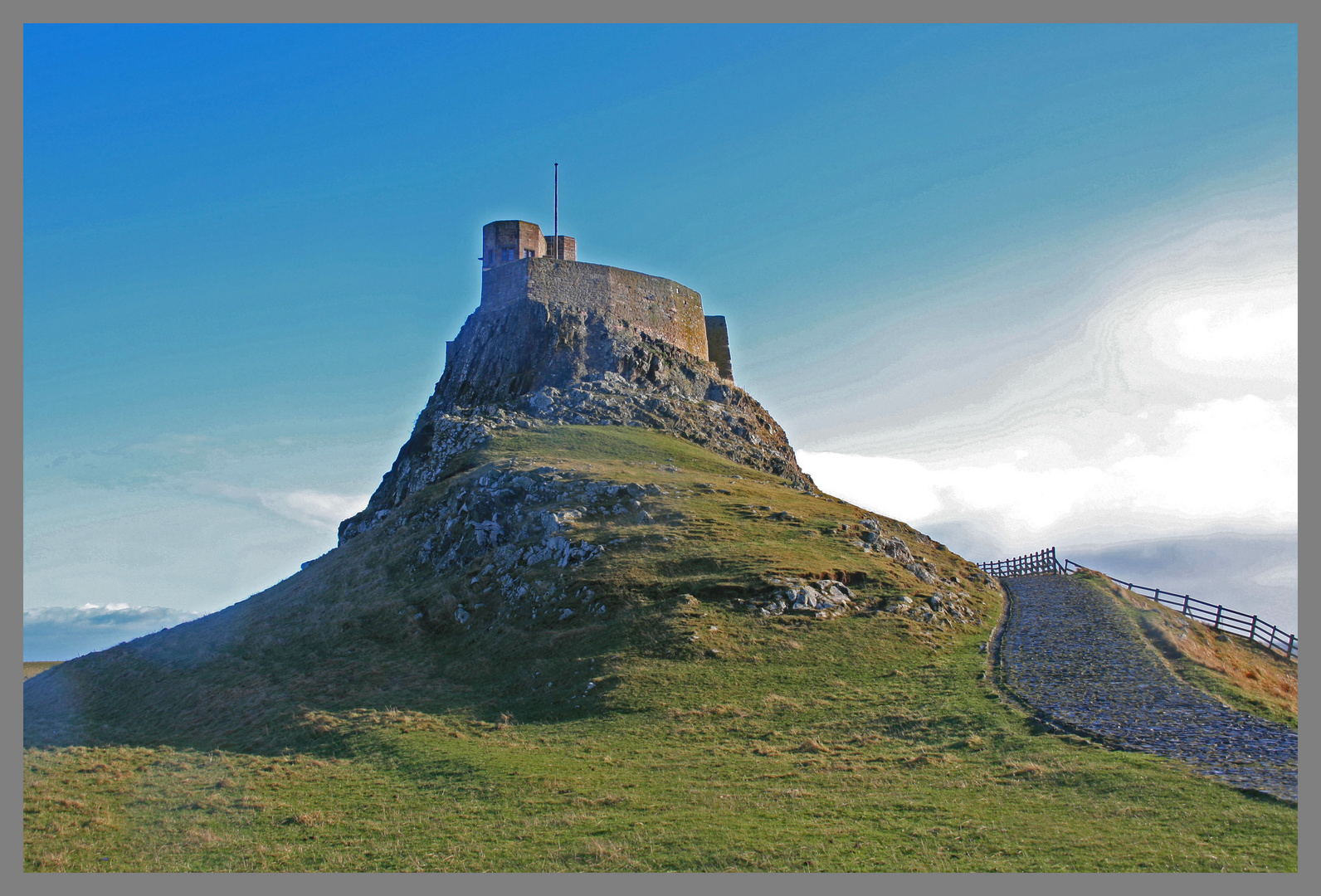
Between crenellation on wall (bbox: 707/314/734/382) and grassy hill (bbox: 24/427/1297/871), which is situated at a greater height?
crenellation on wall (bbox: 707/314/734/382)

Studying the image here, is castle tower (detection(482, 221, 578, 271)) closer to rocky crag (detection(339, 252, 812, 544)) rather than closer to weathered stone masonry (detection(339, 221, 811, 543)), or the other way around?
weathered stone masonry (detection(339, 221, 811, 543))

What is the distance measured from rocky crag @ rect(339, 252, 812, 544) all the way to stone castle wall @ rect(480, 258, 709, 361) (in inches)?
8.2

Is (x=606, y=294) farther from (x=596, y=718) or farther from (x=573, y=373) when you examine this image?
(x=596, y=718)

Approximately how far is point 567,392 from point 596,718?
1815 inches

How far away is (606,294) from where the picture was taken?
3342 inches

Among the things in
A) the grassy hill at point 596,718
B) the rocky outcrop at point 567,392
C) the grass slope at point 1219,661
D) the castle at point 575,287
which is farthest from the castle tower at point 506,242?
the grass slope at point 1219,661

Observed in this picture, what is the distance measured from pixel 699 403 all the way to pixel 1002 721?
55.6m

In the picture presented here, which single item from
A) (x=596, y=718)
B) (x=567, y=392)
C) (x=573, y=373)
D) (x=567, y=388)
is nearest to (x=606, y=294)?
(x=573, y=373)

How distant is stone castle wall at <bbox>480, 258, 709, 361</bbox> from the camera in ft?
270

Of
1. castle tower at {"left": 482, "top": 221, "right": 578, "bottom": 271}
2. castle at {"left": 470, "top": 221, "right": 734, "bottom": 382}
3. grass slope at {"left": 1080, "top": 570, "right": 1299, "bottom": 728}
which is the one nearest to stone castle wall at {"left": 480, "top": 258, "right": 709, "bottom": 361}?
castle at {"left": 470, "top": 221, "right": 734, "bottom": 382}

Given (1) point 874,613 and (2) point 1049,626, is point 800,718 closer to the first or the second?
(1) point 874,613

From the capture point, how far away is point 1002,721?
2911 centimetres

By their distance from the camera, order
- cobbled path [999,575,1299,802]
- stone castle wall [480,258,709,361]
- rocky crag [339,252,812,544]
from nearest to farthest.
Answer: cobbled path [999,575,1299,802] → rocky crag [339,252,812,544] → stone castle wall [480,258,709,361]

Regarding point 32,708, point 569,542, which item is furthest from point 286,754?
point 32,708
